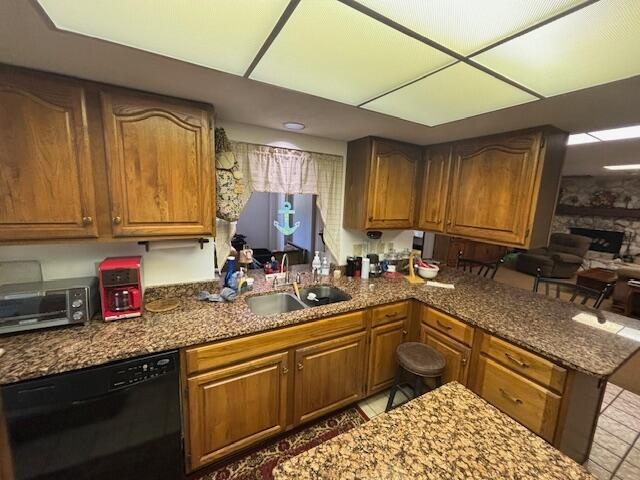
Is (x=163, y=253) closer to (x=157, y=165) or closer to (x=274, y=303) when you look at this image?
(x=157, y=165)

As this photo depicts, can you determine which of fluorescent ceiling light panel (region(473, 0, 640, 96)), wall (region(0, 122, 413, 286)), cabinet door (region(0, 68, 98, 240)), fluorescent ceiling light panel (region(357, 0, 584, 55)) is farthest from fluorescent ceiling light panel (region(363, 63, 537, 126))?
cabinet door (region(0, 68, 98, 240))

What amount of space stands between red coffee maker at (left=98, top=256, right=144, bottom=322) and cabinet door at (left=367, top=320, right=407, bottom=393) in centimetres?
155

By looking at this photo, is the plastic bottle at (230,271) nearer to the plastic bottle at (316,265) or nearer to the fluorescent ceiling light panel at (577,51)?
the plastic bottle at (316,265)

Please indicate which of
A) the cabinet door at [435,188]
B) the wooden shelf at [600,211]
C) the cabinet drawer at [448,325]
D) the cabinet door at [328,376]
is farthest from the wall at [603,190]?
the cabinet door at [328,376]

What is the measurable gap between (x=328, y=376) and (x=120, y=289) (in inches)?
54.8

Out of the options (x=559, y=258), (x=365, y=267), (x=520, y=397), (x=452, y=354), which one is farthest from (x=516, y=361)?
(x=559, y=258)

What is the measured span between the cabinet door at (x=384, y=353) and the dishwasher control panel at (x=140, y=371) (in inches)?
52.8

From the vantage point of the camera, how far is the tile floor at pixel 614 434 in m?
1.69

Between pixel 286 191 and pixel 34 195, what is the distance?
4.86ft

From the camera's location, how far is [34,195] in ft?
4.07

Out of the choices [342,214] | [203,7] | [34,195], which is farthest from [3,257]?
[342,214]

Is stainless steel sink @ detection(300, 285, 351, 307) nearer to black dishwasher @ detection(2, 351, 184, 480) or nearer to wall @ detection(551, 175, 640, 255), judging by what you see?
black dishwasher @ detection(2, 351, 184, 480)

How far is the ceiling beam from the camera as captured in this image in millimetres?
781

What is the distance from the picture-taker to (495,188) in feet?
6.66
